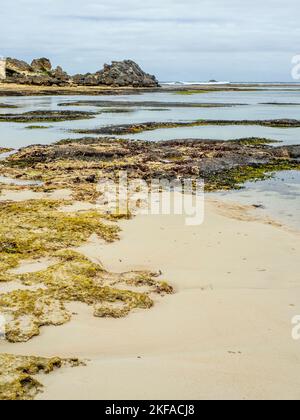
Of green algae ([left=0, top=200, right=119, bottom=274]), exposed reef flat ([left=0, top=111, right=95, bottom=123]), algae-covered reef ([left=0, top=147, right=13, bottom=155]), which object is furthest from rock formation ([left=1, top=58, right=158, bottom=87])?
green algae ([left=0, top=200, right=119, bottom=274])

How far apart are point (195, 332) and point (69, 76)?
103 meters

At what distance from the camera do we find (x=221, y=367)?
15.5 feet

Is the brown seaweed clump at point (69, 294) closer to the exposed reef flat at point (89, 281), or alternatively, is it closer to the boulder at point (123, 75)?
the exposed reef flat at point (89, 281)

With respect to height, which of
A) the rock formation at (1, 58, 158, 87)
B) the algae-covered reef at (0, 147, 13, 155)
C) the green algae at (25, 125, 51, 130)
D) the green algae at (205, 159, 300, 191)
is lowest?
the green algae at (205, 159, 300, 191)

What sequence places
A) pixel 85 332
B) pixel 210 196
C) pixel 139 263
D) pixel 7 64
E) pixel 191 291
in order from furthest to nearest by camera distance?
pixel 7 64
pixel 210 196
pixel 139 263
pixel 191 291
pixel 85 332

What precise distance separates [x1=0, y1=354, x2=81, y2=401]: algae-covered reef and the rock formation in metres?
79.4

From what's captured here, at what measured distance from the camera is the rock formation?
84.2 metres

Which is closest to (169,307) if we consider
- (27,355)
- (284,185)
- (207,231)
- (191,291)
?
(191,291)

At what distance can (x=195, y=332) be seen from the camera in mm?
5520

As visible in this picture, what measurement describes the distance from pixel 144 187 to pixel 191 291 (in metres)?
7.18

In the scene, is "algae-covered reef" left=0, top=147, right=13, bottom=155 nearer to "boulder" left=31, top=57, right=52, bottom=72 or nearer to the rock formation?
the rock formation

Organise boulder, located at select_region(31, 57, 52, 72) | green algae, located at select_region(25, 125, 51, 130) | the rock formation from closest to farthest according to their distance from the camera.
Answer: green algae, located at select_region(25, 125, 51, 130) < the rock formation < boulder, located at select_region(31, 57, 52, 72)
